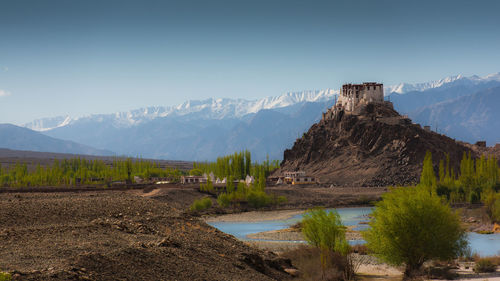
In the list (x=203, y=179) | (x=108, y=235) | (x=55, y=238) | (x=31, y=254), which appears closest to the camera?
(x=31, y=254)

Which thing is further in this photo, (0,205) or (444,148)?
(444,148)

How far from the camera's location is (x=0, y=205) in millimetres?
38031

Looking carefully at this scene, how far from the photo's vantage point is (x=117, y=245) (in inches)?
1202

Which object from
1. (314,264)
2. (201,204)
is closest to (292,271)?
(314,264)

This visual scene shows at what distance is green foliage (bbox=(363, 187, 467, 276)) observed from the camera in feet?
139

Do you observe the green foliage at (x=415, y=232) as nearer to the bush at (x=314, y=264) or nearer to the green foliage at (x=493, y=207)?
the bush at (x=314, y=264)

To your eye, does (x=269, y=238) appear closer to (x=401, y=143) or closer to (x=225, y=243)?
(x=225, y=243)

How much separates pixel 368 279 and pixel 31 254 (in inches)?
1019

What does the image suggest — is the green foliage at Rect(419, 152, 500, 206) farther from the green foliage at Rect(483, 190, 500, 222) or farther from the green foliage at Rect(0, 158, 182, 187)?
the green foliage at Rect(0, 158, 182, 187)

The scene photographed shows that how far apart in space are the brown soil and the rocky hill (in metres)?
130

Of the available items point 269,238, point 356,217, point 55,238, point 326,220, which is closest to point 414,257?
point 326,220

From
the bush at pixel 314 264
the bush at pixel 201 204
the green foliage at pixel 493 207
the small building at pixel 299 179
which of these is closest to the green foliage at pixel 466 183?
the green foliage at pixel 493 207

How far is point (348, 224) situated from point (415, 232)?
52947 millimetres

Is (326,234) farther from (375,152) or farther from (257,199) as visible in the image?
(375,152)
